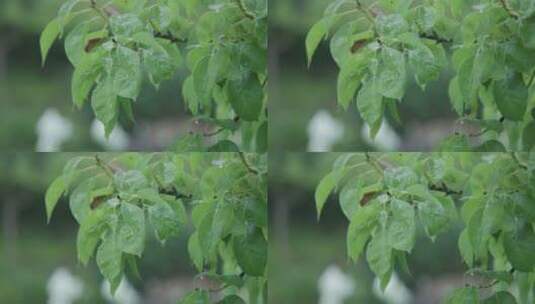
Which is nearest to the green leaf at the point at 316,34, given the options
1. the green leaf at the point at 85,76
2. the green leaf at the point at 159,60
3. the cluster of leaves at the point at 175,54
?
the cluster of leaves at the point at 175,54

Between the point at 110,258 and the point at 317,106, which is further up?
the point at 317,106

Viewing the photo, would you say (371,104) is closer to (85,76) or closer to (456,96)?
(456,96)

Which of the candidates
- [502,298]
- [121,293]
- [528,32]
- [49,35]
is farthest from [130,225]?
[528,32]

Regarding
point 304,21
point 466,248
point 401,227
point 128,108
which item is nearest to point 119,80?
point 128,108

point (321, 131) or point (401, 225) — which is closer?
point (401, 225)

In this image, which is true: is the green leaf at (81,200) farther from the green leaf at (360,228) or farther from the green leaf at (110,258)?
the green leaf at (360,228)

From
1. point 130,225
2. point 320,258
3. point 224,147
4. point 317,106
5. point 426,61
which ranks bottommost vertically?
point 320,258
